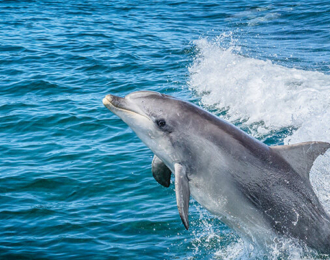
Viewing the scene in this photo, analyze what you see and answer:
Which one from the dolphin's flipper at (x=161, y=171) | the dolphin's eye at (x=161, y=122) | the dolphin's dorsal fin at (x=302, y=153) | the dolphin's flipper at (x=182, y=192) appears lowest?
the dolphin's flipper at (x=161, y=171)

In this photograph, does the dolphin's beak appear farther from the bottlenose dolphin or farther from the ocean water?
the ocean water

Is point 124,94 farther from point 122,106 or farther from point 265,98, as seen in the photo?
point 122,106

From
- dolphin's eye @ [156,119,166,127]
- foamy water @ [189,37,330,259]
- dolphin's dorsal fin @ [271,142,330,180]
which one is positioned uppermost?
dolphin's eye @ [156,119,166,127]

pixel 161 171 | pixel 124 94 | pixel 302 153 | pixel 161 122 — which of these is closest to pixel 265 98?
pixel 124 94

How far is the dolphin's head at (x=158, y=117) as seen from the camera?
7.14 metres

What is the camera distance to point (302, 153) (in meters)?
7.05

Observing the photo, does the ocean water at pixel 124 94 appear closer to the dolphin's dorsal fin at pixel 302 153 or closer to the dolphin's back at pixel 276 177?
the dolphin's back at pixel 276 177

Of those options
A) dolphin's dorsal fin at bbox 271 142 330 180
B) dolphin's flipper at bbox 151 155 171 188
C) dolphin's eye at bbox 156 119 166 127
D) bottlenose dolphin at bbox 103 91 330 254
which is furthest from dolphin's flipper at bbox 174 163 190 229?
dolphin's dorsal fin at bbox 271 142 330 180

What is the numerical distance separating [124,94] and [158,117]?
9210 mm

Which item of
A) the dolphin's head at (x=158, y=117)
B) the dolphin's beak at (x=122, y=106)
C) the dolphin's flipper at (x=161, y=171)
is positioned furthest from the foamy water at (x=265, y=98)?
the dolphin's beak at (x=122, y=106)

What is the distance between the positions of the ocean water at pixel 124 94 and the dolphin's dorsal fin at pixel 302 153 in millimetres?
1141

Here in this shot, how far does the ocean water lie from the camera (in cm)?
865

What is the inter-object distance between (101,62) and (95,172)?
1011 centimetres

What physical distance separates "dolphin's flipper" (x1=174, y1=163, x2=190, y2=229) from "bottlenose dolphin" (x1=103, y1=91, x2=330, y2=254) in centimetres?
3
